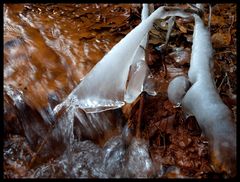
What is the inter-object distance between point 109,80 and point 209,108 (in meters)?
0.67

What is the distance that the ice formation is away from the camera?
1.59m

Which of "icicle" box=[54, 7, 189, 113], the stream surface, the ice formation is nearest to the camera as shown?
the ice formation

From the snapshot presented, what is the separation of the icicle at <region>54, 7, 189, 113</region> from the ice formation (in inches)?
13.5

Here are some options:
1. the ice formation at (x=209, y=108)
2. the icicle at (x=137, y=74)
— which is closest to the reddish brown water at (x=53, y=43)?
the icicle at (x=137, y=74)

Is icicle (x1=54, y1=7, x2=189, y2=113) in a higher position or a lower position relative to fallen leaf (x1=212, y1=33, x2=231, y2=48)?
lower

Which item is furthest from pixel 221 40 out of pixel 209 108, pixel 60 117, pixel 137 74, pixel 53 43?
pixel 60 117

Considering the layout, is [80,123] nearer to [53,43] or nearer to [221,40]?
[53,43]

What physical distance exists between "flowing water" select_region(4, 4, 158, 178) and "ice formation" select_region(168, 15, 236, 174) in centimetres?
37

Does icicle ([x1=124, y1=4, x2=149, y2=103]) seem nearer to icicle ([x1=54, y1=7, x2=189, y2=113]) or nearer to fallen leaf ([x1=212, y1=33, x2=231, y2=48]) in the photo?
icicle ([x1=54, y1=7, x2=189, y2=113])

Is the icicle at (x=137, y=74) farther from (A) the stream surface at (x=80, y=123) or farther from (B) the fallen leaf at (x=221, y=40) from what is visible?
(B) the fallen leaf at (x=221, y=40)

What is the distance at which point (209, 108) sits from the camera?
172 centimetres

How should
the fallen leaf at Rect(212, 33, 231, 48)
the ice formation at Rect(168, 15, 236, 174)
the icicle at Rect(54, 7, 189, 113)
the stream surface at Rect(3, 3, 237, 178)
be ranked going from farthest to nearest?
the fallen leaf at Rect(212, 33, 231, 48) < the icicle at Rect(54, 7, 189, 113) < the stream surface at Rect(3, 3, 237, 178) < the ice formation at Rect(168, 15, 236, 174)

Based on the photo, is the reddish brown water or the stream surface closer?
the stream surface

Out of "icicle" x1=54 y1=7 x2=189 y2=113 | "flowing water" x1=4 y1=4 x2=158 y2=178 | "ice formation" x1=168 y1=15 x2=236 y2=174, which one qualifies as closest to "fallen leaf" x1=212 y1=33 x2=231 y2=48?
"ice formation" x1=168 y1=15 x2=236 y2=174
